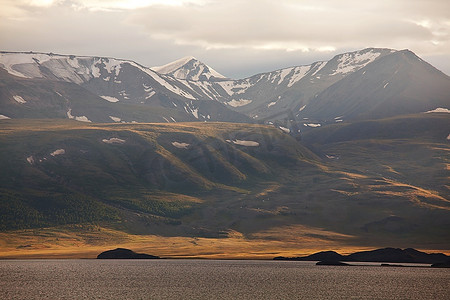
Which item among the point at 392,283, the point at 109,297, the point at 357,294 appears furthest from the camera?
the point at 392,283

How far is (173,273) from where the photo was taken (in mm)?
193500

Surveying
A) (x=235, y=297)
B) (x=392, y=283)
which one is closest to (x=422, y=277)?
(x=392, y=283)

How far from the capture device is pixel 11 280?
545 feet

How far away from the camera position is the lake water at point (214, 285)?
14012 centimetres

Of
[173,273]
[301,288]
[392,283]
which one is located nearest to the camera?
[301,288]

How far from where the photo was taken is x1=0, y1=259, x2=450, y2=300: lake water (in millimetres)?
140125

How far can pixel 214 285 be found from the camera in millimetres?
160375

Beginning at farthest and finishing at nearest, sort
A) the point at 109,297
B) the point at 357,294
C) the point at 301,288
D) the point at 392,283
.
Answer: the point at 392,283 < the point at 301,288 < the point at 357,294 < the point at 109,297

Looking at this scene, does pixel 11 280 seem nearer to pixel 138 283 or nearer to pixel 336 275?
pixel 138 283

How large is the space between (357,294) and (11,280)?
85603 mm

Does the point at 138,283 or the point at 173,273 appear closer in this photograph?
the point at 138,283

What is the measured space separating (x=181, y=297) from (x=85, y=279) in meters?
45.8

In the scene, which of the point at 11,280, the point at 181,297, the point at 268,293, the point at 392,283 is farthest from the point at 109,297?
the point at 392,283

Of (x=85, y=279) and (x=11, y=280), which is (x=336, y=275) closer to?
(x=85, y=279)
